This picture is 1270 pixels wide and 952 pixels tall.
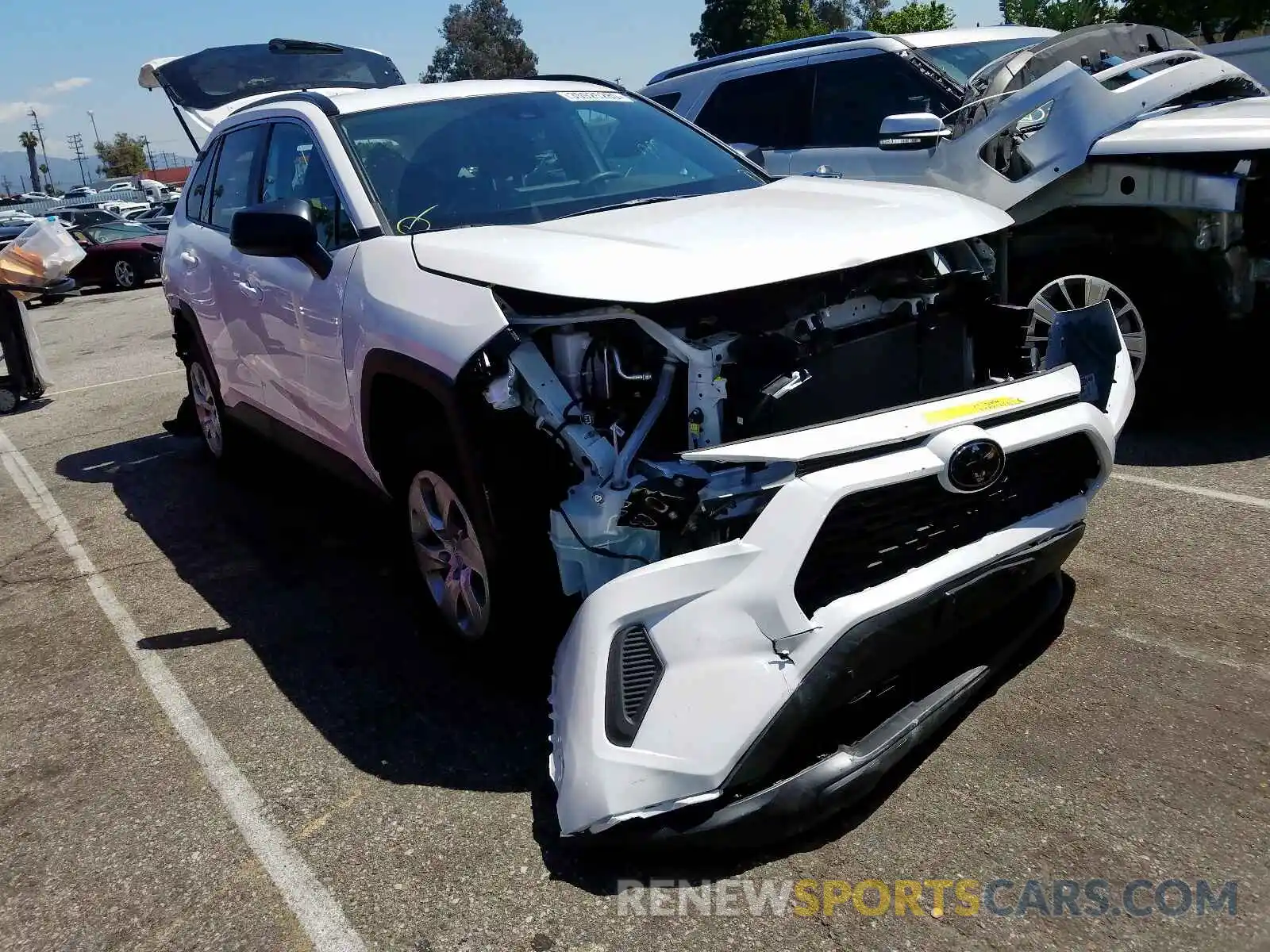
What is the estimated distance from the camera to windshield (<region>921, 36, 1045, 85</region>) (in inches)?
267

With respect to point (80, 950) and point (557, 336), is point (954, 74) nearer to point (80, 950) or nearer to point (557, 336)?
point (557, 336)

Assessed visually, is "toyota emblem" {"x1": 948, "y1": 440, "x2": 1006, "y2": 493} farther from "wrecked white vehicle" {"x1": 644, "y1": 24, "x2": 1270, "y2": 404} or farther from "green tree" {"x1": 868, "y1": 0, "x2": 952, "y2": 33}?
"green tree" {"x1": 868, "y1": 0, "x2": 952, "y2": 33}

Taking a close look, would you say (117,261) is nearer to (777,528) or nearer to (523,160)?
(523,160)

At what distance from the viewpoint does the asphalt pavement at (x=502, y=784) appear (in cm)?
254

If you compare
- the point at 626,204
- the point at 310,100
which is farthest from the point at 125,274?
the point at 626,204

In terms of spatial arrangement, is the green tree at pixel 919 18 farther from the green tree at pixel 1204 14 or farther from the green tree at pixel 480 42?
the green tree at pixel 480 42

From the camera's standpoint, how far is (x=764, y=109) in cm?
755

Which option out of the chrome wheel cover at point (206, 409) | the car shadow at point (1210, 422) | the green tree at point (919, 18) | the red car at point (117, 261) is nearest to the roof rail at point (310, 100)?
the chrome wheel cover at point (206, 409)

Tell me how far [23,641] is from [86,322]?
13260 millimetres

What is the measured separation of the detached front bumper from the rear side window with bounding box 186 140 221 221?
4.19 meters

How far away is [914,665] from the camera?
293 centimetres

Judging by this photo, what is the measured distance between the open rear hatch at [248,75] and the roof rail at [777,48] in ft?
7.49

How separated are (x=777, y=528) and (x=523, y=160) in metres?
2.17

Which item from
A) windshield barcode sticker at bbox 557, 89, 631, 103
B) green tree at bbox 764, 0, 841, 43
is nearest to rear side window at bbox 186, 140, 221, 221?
windshield barcode sticker at bbox 557, 89, 631, 103
